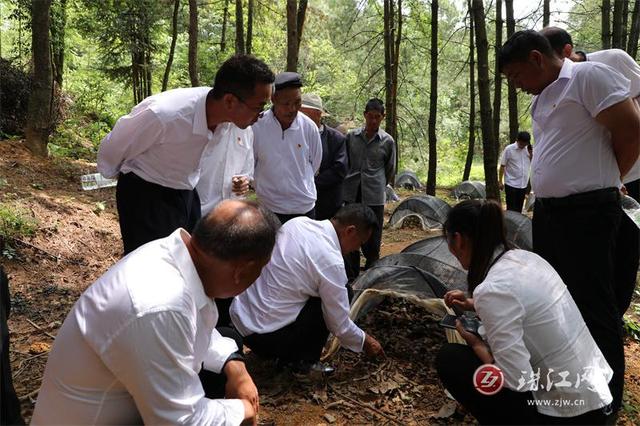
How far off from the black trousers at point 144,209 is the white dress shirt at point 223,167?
0.52 m

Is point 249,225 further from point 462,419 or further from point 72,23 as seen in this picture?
point 72,23

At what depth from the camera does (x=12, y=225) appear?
4.74 m

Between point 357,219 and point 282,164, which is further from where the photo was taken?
point 282,164

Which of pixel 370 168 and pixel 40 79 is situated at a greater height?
pixel 40 79

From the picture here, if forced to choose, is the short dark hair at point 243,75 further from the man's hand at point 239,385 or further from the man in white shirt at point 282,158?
the man's hand at point 239,385

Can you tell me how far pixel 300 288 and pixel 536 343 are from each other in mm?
1313

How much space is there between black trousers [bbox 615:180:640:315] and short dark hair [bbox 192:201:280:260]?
7.21ft

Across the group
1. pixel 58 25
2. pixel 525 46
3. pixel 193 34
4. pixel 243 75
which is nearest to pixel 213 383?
pixel 243 75

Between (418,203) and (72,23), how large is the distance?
482 inches

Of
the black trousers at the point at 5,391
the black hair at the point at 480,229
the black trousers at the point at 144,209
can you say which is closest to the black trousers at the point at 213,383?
the black trousers at the point at 5,391

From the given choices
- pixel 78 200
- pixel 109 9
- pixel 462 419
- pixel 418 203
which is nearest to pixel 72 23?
pixel 109 9

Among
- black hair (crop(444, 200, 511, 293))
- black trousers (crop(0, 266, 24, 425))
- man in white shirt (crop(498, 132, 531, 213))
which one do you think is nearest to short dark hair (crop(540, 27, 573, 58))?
black hair (crop(444, 200, 511, 293))

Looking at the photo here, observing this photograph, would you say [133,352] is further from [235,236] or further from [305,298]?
[305,298]

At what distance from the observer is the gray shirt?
5364mm
